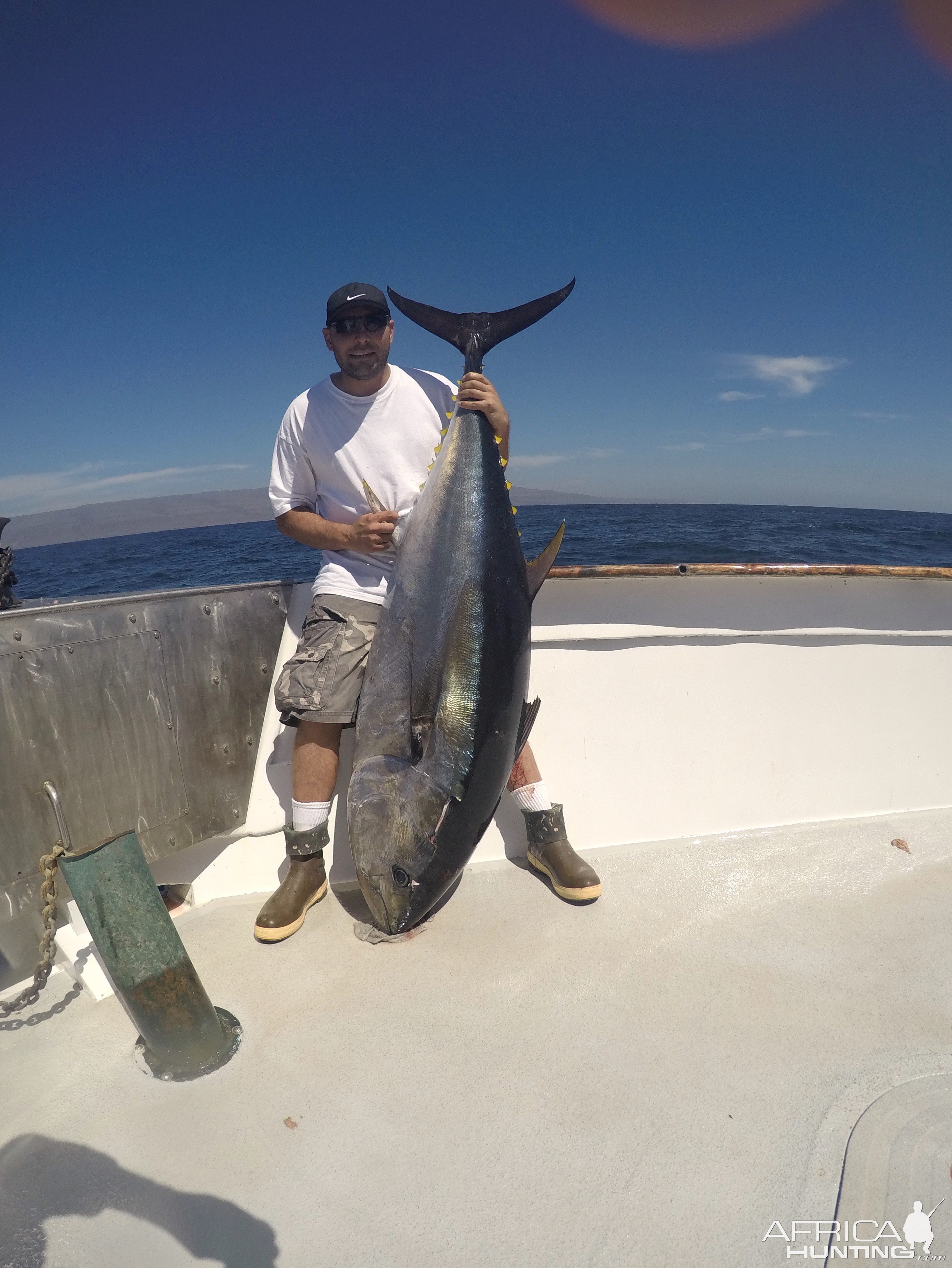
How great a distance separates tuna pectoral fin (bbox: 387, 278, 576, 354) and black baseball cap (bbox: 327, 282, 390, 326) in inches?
1.8

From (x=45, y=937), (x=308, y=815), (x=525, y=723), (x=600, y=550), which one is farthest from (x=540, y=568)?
(x=600, y=550)

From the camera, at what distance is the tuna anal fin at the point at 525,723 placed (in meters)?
1.76

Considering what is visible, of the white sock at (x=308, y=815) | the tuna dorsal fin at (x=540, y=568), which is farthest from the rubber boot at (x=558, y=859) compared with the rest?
the tuna dorsal fin at (x=540, y=568)

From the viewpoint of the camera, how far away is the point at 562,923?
228cm

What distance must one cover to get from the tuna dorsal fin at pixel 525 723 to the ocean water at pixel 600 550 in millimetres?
1757

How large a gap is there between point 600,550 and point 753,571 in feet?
42.3

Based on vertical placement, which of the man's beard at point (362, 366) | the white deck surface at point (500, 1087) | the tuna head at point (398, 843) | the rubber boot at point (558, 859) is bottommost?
the white deck surface at point (500, 1087)

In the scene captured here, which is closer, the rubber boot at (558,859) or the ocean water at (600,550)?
the rubber boot at (558,859)

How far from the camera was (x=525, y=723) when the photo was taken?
1779 mm

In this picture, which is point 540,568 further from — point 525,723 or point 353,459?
point 353,459

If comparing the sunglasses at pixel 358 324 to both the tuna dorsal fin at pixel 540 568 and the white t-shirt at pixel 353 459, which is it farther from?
the tuna dorsal fin at pixel 540 568

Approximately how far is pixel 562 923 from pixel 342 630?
3.88ft

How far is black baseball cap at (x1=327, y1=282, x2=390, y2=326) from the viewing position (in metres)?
2.23

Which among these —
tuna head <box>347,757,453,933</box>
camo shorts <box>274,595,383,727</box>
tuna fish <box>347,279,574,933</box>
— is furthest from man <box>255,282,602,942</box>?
tuna head <box>347,757,453,933</box>
